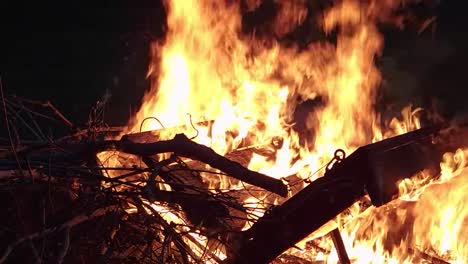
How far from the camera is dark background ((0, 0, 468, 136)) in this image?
628 cm

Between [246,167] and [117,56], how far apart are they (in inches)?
144

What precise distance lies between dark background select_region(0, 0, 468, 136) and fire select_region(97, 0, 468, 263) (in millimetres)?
304

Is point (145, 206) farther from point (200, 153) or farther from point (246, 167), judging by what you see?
point (246, 167)

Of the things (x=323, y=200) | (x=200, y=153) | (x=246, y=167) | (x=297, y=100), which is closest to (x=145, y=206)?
(x=200, y=153)

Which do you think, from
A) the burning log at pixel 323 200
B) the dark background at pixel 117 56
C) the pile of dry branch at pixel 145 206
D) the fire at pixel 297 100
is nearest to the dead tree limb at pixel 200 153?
the pile of dry branch at pixel 145 206

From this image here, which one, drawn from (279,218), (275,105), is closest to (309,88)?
(275,105)

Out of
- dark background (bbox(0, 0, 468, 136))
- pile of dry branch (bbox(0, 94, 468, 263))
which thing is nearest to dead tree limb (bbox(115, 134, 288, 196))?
pile of dry branch (bbox(0, 94, 468, 263))

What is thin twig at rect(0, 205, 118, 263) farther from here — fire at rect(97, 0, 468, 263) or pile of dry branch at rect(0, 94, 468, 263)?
fire at rect(97, 0, 468, 263)

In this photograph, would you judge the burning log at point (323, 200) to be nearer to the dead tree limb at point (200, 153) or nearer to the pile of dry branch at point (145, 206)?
the pile of dry branch at point (145, 206)

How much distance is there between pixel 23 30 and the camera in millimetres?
6227

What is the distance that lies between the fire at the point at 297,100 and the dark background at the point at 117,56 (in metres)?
0.30

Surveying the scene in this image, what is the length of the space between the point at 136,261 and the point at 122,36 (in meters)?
4.53

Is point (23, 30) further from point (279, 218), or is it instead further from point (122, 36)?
point (279, 218)

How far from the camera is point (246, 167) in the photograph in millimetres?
3729
